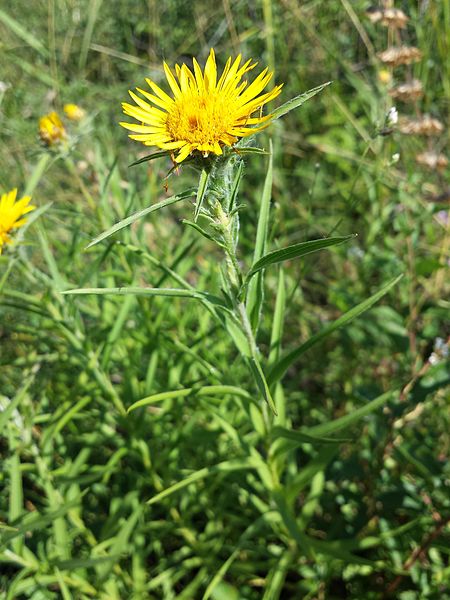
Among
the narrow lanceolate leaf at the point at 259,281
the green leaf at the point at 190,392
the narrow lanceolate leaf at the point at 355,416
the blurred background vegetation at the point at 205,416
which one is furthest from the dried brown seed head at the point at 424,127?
the green leaf at the point at 190,392

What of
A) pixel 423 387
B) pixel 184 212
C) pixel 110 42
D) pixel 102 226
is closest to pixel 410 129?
pixel 423 387

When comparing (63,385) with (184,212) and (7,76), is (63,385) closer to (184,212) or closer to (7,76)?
(184,212)

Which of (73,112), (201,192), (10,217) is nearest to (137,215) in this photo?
(201,192)

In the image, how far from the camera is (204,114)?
91cm

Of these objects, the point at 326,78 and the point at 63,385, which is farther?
the point at 326,78

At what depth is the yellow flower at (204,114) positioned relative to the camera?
87 cm

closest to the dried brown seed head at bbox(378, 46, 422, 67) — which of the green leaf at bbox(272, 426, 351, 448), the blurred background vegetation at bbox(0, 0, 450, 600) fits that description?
the blurred background vegetation at bbox(0, 0, 450, 600)

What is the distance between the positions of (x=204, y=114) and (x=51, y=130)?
0.78 meters

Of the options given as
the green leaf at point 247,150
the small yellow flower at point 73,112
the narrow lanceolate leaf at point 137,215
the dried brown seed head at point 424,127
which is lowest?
the narrow lanceolate leaf at point 137,215

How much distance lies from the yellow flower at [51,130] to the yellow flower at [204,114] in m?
A: 0.60

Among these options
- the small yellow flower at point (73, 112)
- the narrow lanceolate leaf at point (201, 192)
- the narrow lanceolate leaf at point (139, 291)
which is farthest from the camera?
the small yellow flower at point (73, 112)

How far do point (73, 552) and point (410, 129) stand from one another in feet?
5.38

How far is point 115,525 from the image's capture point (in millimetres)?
1512

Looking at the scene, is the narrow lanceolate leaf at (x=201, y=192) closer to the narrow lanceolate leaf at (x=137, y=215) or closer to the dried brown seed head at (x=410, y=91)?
the narrow lanceolate leaf at (x=137, y=215)
